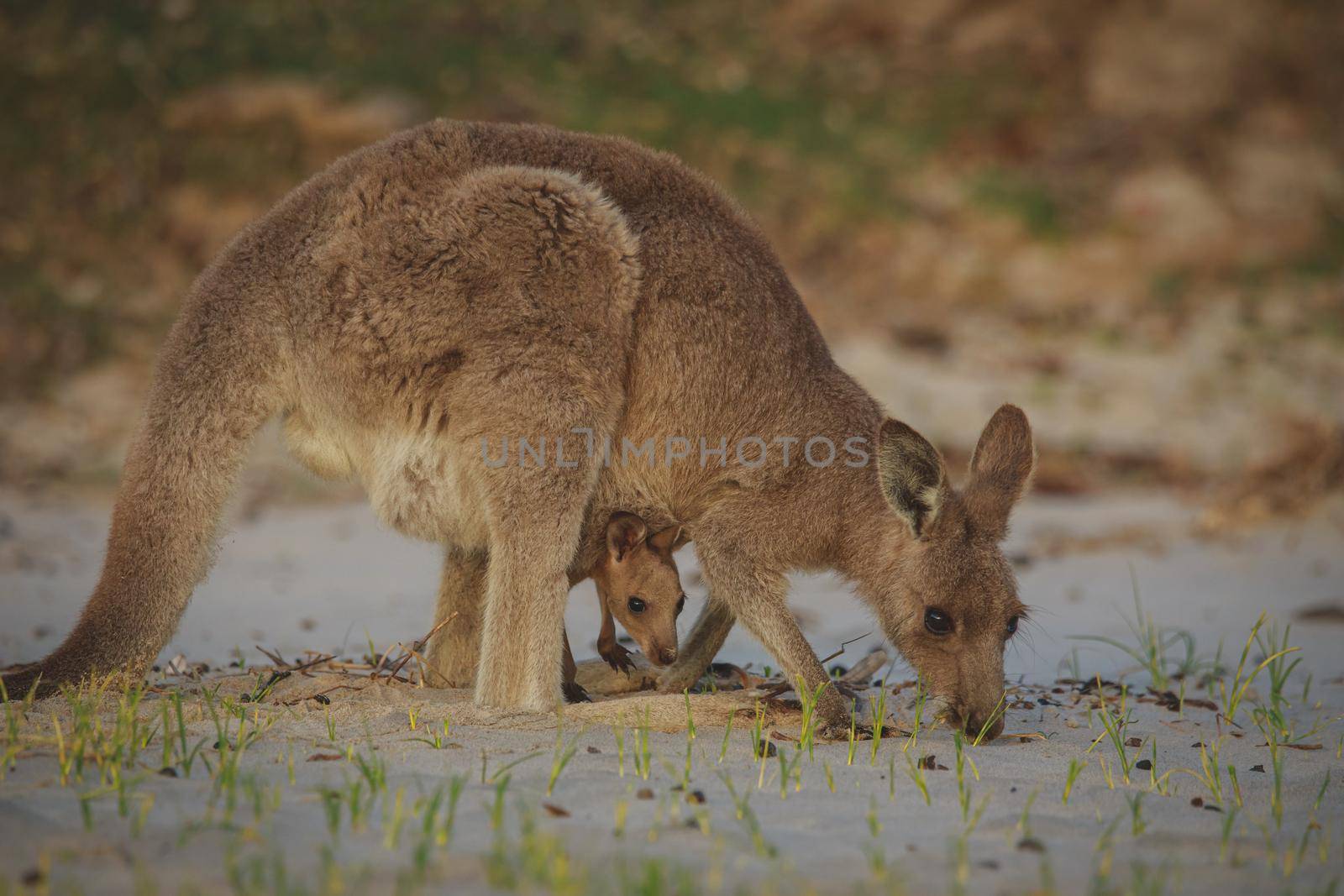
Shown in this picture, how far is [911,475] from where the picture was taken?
4219mm

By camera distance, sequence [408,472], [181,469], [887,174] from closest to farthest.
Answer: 1. [181,469]
2. [408,472]
3. [887,174]

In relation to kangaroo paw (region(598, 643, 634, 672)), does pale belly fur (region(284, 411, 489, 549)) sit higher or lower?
higher

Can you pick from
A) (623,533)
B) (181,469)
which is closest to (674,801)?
(623,533)

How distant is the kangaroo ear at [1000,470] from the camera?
4277mm

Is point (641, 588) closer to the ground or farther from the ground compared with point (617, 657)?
farther from the ground

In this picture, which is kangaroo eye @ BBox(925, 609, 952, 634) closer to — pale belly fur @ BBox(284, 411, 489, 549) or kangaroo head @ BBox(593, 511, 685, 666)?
kangaroo head @ BBox(593, 511, 685, 666)

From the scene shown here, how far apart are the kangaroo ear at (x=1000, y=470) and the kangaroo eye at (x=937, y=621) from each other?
0.97 feet

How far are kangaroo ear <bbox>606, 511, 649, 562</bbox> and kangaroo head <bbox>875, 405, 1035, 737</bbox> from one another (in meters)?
0.84

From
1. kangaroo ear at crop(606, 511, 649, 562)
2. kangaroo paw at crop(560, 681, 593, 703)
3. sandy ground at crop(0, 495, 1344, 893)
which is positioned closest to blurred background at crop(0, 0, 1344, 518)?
sandy ground at crop(0, 495, 1344, 893)

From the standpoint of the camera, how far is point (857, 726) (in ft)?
13.7

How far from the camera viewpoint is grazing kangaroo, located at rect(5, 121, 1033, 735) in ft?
13.2

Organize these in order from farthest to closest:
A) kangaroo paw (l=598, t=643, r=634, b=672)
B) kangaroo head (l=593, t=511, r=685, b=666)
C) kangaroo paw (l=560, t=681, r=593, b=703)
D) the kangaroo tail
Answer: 1. kangaroo paw (l=598, t=643, r=634, b=672)
2. kangaroo head (l=593, t=511, r=685, b=666)
3. kangaroo paw (l=560, t=681, r=593, b=703)
4. the kangaroo tail

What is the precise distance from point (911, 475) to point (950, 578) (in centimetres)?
33

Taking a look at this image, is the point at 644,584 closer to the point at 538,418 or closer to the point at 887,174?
the point at 538,418
